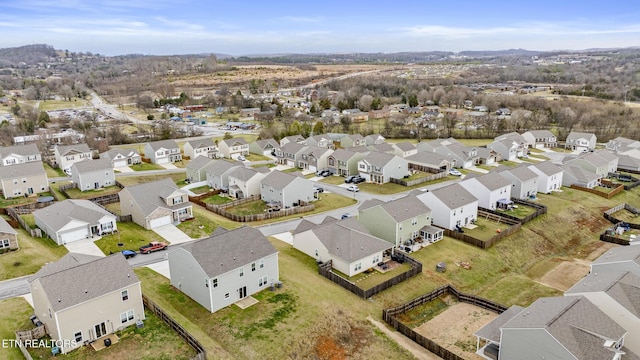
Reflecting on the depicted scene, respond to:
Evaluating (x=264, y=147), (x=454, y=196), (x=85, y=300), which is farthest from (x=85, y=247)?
(x=264, y=147)

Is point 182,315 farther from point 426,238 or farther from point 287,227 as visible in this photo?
point 426,238

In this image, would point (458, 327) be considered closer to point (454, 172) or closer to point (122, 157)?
point (454, 172)

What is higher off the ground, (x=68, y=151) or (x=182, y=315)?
(x=68, y=151)

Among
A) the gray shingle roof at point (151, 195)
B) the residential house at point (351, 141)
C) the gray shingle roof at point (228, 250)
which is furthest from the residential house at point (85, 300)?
the residential house at point (351, 141)

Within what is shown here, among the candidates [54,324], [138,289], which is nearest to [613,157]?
[138,289]

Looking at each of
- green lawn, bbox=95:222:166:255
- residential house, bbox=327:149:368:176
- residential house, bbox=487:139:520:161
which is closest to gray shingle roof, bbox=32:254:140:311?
green lawn, bbox=95:222:166:255

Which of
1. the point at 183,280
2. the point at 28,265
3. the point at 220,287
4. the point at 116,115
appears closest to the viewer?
the point at 220,287

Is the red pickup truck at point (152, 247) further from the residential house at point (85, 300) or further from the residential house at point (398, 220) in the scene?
the residential house at point (398, 220)
